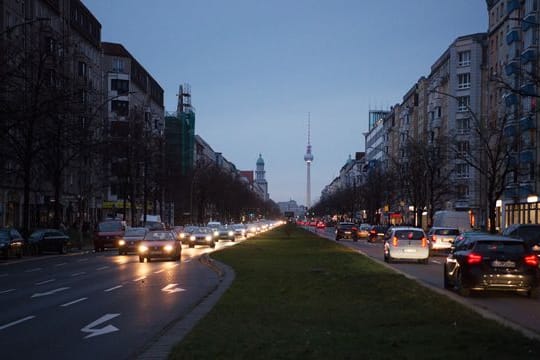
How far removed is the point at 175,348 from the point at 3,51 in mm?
29224

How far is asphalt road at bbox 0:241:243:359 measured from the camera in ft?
41.2

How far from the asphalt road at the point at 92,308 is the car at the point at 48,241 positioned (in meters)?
18.5

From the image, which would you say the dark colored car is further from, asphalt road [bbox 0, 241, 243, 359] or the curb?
the curb

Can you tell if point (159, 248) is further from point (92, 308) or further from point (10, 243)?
point (92, 308)

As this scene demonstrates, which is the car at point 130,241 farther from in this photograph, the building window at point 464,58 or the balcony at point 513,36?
the building window at point 464,58

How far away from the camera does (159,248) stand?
39.9m

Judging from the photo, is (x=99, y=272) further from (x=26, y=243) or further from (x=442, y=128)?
(x=442, y=128)

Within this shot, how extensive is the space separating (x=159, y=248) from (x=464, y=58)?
73.0 metres

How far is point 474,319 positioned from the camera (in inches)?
561

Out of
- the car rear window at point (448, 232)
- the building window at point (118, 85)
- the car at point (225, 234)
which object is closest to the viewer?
the car rear window at point (448, 232)

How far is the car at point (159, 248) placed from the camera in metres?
40.0

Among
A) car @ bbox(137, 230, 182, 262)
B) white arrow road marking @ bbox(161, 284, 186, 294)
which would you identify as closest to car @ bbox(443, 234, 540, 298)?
white arrow road marking @ bbox(161, 284, 186, 294)

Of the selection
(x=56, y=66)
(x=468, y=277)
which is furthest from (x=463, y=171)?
(x=468, y=277)

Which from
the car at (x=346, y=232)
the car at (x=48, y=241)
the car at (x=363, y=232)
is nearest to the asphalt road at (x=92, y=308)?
the car at (x=48, y=241)
